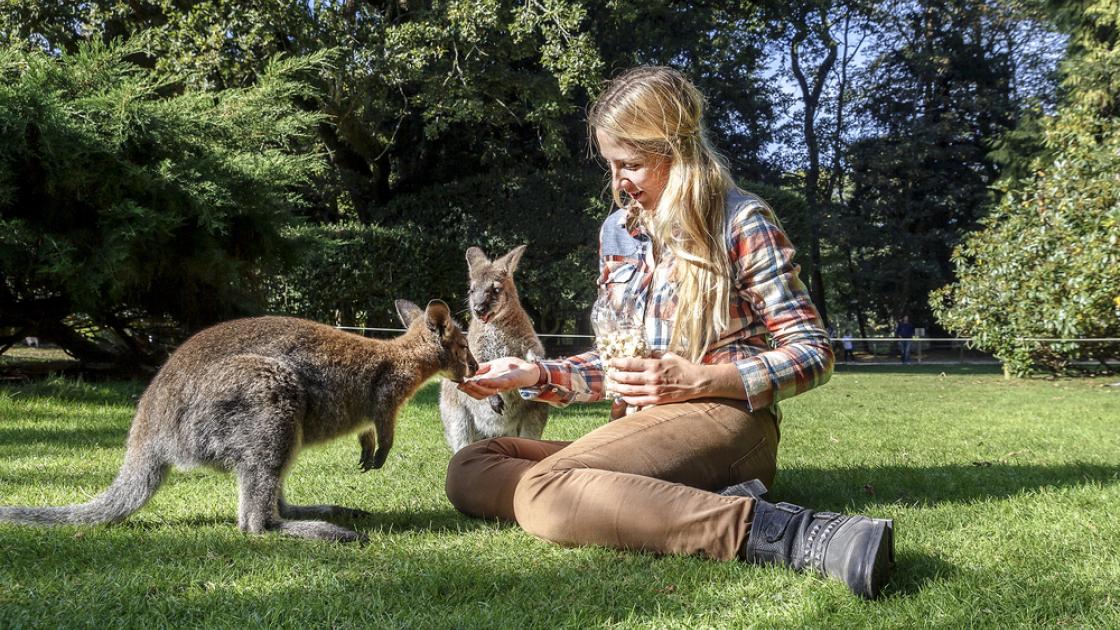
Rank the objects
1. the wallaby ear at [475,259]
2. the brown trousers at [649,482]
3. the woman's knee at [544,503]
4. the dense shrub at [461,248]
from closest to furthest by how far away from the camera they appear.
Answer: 1. the brown trousers at [649,482]
2. the woman's knee at [544,503]
3. the wallaby ear at [475,259]
4. the dense shrub at [461,248]

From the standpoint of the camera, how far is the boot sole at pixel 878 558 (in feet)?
7.54

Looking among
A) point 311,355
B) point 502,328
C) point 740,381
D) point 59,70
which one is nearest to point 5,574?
point 311,355

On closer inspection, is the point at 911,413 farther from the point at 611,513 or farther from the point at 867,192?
the point at 867,192

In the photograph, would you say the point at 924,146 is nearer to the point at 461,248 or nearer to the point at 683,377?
the point at 461,248

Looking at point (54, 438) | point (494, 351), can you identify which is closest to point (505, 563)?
point (494, 351)

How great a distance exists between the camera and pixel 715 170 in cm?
312

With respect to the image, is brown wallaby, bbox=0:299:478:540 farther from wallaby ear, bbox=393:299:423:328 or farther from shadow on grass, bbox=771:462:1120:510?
shadow on grass, bbox=771:462:1120:510

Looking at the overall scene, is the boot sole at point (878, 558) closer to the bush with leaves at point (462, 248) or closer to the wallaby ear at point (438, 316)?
the wallaby ear at point (438, 316)

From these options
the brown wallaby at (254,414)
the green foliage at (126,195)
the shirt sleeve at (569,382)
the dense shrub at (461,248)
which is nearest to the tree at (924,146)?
the dense shrub at (461,248)

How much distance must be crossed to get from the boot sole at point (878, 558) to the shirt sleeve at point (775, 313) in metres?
0.69

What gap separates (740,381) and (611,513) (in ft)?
2.20

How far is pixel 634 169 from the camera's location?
318cm

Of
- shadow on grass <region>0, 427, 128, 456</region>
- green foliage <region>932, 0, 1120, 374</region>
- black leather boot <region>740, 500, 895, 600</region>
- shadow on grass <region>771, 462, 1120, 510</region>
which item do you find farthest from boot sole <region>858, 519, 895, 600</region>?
green foliage <region>932, 0, 1120, 374</region>

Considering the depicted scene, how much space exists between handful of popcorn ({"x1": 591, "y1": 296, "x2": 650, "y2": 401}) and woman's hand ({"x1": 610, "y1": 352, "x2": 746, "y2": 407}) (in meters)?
0.08
